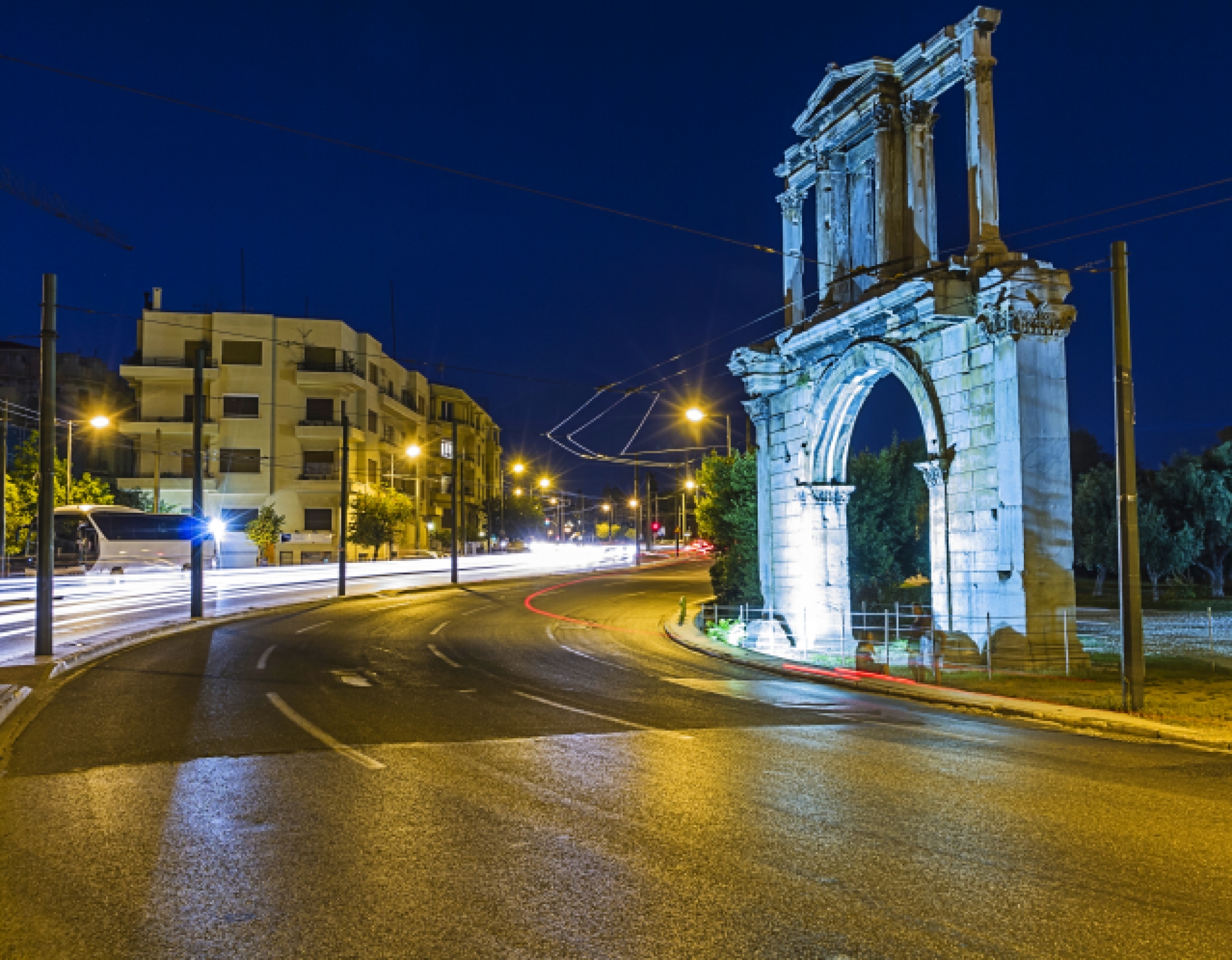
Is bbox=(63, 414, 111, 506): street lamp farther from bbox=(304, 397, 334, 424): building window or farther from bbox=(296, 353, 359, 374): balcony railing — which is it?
bbox=(296, 353, 359, 374): balcony railing

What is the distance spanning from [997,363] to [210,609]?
82.7 feet

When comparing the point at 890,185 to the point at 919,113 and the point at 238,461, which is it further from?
the point at 238,461

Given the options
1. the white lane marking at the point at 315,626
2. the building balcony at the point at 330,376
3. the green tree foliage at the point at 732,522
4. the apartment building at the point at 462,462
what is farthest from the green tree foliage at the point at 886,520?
the apartment building at the point at 462,462

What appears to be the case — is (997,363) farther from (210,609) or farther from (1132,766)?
(210,609)

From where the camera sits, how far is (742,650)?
22.3 m

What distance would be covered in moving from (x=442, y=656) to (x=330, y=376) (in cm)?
4767

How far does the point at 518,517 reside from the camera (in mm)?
111000

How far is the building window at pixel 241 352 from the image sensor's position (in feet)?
214

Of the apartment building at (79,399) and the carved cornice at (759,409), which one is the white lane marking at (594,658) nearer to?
the carved cornice at (759,409)

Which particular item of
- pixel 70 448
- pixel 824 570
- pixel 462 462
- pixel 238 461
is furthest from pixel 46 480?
pixel 462 462

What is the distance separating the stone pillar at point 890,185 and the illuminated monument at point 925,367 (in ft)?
0.12

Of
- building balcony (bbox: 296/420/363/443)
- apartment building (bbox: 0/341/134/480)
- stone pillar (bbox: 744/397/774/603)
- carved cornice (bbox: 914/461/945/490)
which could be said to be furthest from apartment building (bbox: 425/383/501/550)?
carved cornice (bbox: 914/461/945/490)

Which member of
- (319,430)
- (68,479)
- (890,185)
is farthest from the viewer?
(319,430)

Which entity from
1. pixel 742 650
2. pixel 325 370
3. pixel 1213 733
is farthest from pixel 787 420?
pixel 325 370
